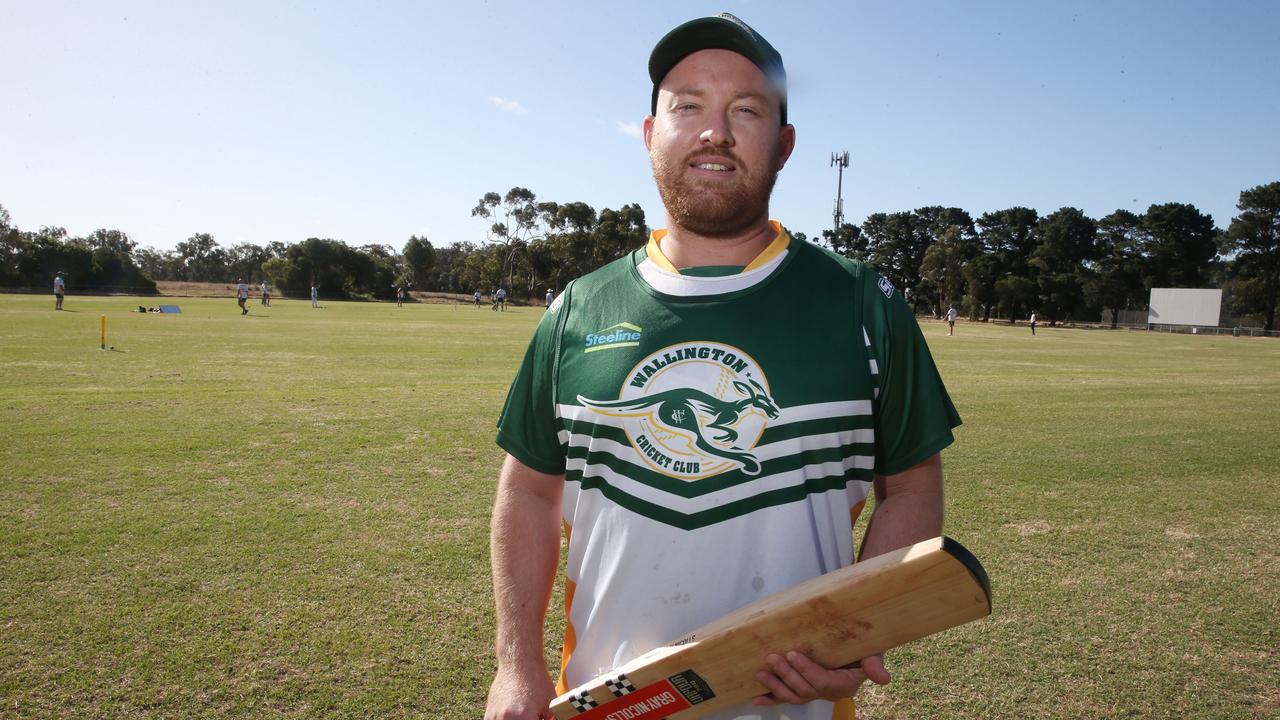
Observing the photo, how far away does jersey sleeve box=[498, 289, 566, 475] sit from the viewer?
197 cm

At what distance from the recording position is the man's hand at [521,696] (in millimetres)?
1772

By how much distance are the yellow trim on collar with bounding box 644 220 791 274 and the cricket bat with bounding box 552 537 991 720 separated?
0.78m

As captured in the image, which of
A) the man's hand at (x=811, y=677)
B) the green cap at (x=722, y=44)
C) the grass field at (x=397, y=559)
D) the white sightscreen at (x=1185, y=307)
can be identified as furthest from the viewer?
the white sightscreen at (x=1185, y=307)

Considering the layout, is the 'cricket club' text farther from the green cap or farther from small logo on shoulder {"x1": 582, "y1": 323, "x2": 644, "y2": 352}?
the green cap

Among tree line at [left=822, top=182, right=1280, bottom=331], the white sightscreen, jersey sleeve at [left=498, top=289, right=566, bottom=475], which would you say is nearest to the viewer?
jersey sleeve at [left=498, top=289, right=566, bottom=475]

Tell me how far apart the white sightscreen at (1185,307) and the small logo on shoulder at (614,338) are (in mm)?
81444

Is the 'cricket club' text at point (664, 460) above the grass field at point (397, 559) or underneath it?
above

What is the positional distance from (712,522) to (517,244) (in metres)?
97.8

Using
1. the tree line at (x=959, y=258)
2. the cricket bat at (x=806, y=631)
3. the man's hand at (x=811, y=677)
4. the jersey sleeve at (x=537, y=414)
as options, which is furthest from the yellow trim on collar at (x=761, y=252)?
the tree line at (x=959, y=258)

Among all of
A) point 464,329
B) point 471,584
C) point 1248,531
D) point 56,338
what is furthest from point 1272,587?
point 464,329

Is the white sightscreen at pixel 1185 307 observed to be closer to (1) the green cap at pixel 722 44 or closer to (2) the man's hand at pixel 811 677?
(1) the green cap at pixel 722 44

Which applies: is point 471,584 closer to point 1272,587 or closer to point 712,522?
point 712,522

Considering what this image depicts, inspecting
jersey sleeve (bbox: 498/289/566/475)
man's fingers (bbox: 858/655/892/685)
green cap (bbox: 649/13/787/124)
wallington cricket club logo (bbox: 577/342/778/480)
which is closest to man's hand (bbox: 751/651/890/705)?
man's fingers (bbox: 858/655/892/685)

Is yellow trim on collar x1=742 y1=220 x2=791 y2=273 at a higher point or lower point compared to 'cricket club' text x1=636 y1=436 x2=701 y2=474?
higher
